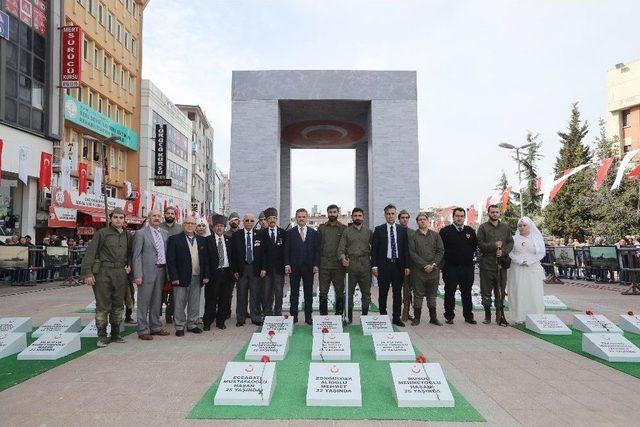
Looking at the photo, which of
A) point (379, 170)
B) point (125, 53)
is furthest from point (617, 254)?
point (125, 53)

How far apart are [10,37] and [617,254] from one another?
25.7 metres

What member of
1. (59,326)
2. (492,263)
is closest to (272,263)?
(59,326)

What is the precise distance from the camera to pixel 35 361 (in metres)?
6.02

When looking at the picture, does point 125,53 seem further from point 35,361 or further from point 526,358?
point 526,358

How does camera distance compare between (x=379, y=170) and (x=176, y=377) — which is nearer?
(x=176, y=377)

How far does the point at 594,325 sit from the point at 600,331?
0.53ft

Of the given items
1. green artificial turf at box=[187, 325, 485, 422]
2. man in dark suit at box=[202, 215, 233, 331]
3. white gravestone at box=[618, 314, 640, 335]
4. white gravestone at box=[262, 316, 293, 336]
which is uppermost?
man in dark suit at box=[202, 215, 233, 331]

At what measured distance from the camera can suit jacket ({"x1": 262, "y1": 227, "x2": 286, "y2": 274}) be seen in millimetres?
8680

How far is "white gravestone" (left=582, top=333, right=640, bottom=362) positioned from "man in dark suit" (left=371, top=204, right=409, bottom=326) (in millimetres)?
2972

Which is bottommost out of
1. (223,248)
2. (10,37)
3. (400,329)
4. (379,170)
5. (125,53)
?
(400,329)

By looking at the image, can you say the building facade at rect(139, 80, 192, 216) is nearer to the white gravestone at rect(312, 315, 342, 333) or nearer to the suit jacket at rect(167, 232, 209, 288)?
the suit jacket at rect(167, 232, 209, 288)

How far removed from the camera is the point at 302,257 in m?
8.61

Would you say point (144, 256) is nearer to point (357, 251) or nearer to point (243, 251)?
point (243, 251)

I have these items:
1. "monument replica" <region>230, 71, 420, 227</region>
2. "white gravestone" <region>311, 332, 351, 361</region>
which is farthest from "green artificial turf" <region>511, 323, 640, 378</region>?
"monument replica" <region>230, 71, 420, 227</region>
